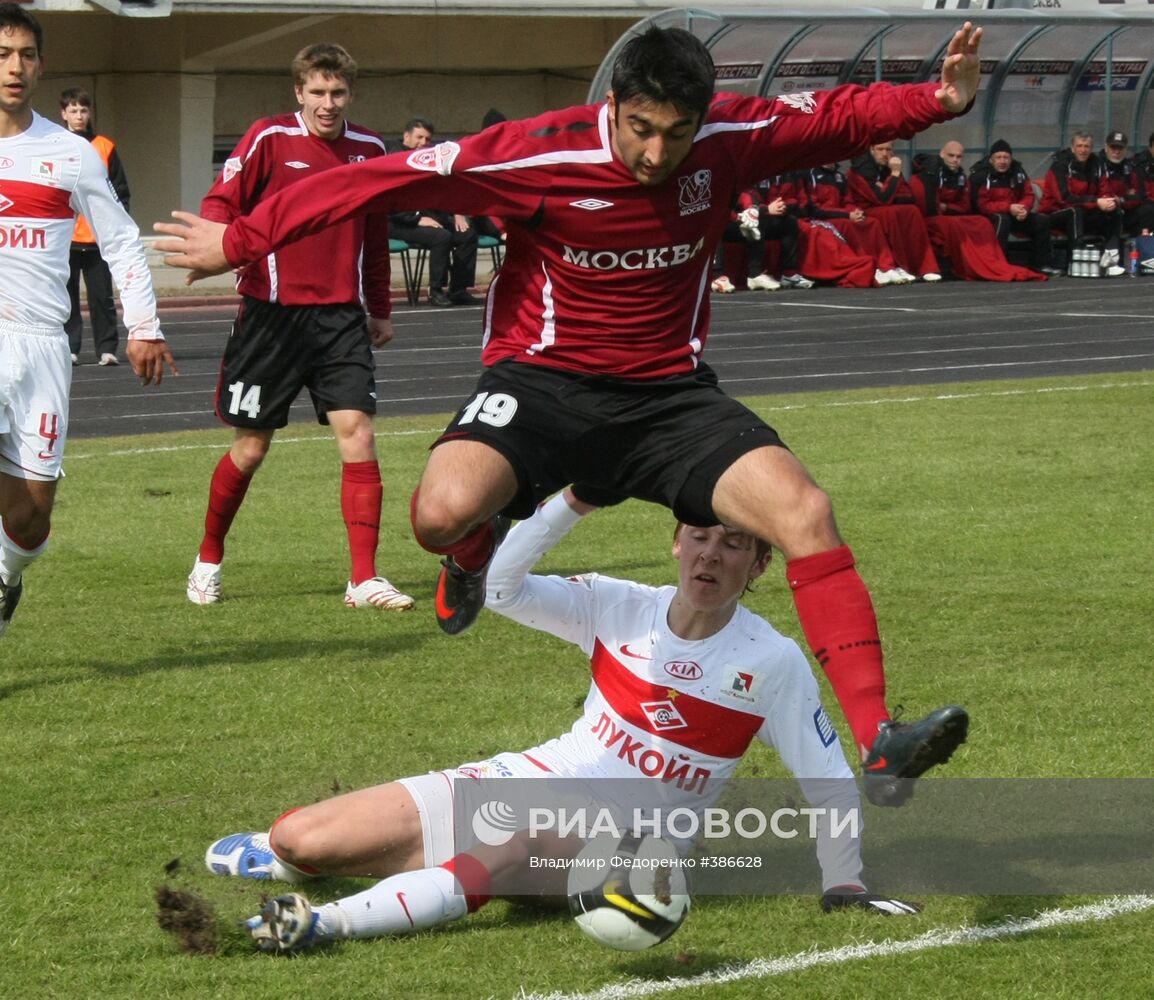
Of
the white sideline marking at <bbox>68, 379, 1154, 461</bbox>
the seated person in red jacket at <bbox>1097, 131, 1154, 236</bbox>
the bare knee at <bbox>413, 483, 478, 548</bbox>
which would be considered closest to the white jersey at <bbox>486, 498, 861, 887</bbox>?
the bare knee at <bbox>413, 483, 478, 548</bbox>

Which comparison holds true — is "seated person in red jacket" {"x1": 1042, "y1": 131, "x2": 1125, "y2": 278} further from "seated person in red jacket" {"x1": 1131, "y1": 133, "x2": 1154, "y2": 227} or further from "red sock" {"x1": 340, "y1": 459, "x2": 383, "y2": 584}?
"red sock" {"x1": 340, "y1": 459, "x2": 383, "y2": 584}

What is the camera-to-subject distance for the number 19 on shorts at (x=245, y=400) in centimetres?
875

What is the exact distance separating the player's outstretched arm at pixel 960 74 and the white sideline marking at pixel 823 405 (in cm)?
910

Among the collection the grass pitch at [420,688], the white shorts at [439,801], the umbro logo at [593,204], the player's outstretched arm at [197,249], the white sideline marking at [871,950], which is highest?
the umbro logo at [593,204]

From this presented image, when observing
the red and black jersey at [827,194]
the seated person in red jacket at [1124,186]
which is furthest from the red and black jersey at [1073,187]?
the red and black jersey at [827,194]

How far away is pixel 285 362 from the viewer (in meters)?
8.77

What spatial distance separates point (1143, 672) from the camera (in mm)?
7184

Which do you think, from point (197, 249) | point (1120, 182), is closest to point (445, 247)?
point (1120, 182)

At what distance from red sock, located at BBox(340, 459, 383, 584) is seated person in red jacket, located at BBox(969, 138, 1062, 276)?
21083mm

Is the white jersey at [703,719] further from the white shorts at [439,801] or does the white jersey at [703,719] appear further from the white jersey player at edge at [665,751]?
the white shorts at [439,801]

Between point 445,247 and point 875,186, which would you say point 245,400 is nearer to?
point 445,247

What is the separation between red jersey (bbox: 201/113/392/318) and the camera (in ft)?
28.1

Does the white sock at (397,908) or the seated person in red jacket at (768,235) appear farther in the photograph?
the seated person in red jacket at (768,235)

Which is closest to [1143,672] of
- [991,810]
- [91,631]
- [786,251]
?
[991,810]
